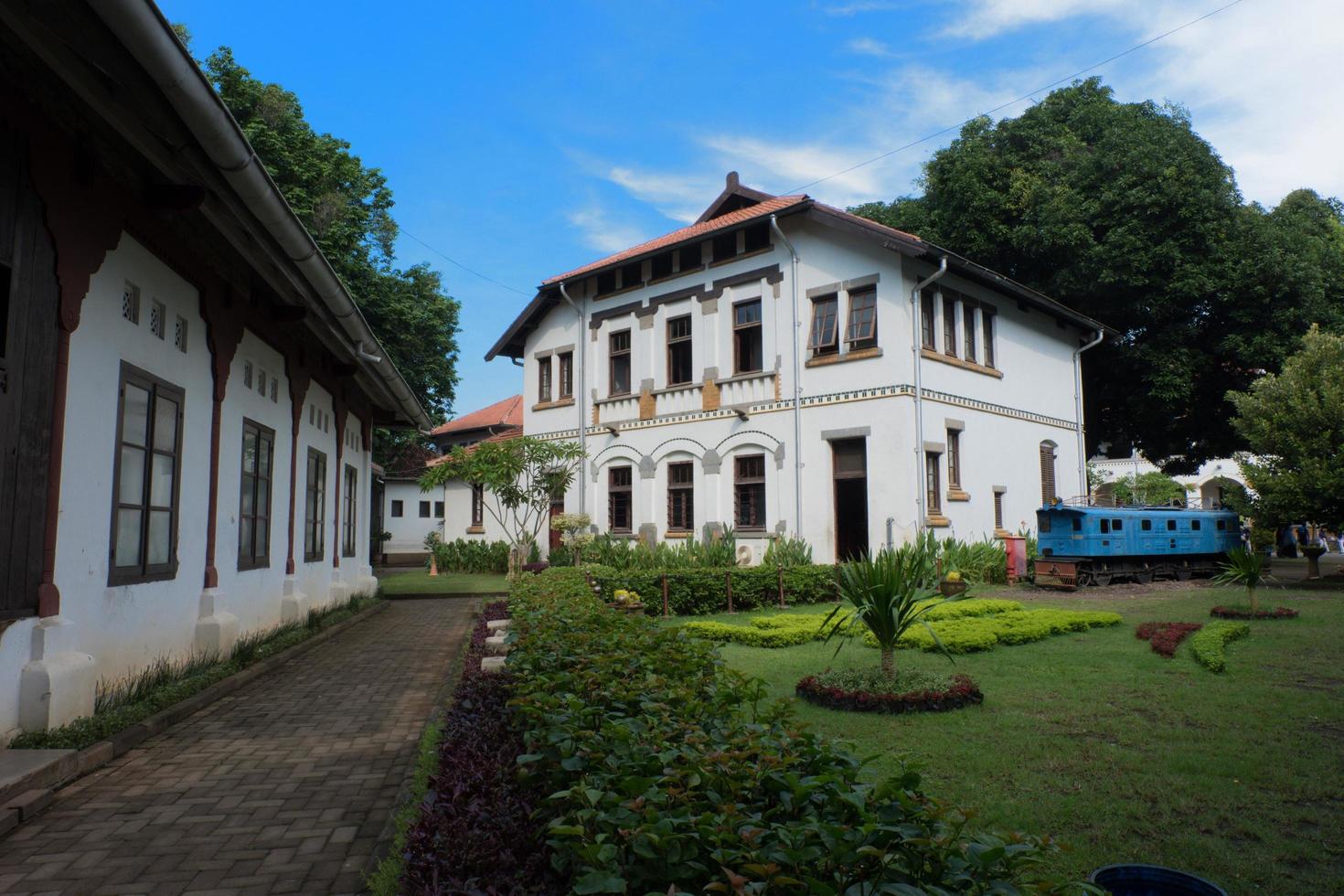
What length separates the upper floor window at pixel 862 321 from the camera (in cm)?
1764

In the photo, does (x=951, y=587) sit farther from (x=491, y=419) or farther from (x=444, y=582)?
(x=491, y=419)

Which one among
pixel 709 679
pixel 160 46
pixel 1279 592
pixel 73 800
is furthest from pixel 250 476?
pixel 1279 592

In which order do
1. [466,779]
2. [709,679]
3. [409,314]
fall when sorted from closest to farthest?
[466,779] → [709,679] → [409,314]

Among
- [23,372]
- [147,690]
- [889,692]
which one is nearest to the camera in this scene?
[23,372]

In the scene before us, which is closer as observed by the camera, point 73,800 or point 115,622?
point 73,800

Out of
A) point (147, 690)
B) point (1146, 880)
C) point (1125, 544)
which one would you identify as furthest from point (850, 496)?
point (1146, 880)

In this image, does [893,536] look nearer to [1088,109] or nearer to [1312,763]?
[1312,763]

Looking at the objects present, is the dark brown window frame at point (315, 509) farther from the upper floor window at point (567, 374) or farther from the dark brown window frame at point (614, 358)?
the upper floor window at point (567, 374)

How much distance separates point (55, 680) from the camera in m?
5.14

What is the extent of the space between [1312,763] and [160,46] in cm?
737

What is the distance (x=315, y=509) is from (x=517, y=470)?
7.87 m

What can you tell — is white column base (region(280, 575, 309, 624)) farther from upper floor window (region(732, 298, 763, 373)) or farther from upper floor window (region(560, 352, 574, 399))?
upper floor window (region(560, 352, 574, 399))

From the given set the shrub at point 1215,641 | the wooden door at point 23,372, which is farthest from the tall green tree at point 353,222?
the shrub at point 1215,641

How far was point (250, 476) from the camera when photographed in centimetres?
981
